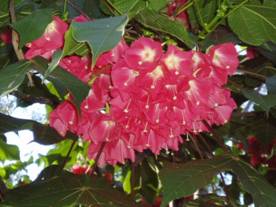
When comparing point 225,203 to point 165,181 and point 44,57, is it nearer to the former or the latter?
point 165,181

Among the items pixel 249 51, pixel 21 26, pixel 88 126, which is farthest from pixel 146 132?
pixel 249 51

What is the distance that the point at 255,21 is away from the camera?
0.92 meters

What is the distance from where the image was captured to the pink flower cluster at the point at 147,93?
689 mm

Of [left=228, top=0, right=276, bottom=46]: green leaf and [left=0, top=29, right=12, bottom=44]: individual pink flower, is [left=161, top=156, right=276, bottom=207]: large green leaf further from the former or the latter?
[left=0, top=29, right=12, bottom=44]: individual pink flower

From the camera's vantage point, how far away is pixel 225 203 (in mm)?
1327

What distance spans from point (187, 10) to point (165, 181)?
318 millimetres

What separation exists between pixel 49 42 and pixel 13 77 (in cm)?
9

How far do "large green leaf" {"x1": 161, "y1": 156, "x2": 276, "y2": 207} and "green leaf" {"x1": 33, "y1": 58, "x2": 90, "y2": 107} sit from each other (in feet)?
0.75

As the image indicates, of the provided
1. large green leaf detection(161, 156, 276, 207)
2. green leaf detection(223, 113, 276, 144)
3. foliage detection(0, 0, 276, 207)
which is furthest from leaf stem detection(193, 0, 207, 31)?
green leaf detection(223, 113, 276, 144)

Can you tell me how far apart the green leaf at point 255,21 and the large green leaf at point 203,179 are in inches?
8.5

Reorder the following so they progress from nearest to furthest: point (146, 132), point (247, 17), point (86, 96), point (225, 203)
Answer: point (86, 96), point (146, 132), point (247, 17), point (225, 203)

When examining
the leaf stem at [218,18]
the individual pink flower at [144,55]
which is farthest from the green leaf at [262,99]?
the individual pink flower at [144,55]

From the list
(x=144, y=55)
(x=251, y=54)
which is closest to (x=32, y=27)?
(x=144, y=55)

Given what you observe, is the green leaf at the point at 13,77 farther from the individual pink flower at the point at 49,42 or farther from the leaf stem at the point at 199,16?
the leaf stem at the point at 199,16
